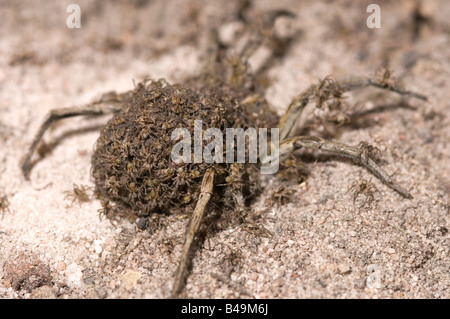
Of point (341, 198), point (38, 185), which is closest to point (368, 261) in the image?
point (341, 198)

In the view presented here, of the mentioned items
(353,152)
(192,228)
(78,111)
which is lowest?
(192,228)

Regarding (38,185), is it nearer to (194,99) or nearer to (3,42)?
(194,99)

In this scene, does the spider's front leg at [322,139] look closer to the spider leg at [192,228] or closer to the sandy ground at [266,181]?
the sandy ground at [266,181]

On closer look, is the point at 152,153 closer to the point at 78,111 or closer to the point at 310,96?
the point at 78,111

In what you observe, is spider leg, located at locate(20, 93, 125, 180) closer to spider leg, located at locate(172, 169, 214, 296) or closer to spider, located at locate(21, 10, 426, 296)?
spider, located at locate(21, 10, 426, 296)

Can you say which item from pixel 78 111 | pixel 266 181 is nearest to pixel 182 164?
pixel 266 181

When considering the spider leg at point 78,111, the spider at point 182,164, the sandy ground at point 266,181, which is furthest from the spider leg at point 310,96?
the spider leg at point 78,111
